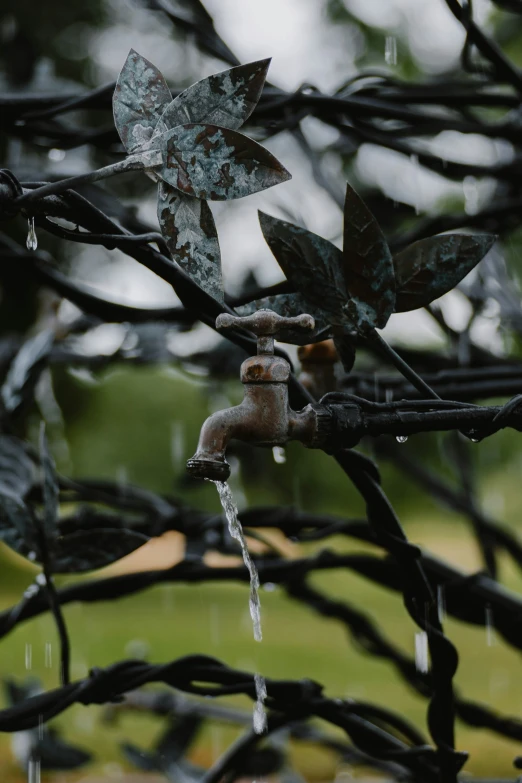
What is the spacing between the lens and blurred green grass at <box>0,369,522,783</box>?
10.3 feet

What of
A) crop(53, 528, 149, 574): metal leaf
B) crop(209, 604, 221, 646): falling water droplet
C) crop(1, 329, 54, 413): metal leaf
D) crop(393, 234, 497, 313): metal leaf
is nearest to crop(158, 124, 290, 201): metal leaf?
crop(393, 234, 497, 313): metal leaf

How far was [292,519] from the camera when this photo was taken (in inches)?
27.8

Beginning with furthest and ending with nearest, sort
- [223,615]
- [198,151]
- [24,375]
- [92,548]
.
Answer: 1. [223,615]
2. [24,375]
3. [92,548]
4. [198,151]

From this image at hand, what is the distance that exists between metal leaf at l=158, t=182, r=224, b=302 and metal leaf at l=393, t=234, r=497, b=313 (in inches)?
4.5

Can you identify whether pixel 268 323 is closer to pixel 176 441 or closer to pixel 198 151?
pixel 198 151

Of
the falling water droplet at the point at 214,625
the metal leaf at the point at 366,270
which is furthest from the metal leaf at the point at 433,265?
the falling water droplet at the point at 214,625

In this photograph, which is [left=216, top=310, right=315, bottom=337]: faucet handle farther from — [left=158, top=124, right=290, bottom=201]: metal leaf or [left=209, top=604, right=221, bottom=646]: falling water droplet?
[left=209, top=604, right=221, bottom=646]: falling water droplet

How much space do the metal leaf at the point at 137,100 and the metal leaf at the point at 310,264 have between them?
8 cm

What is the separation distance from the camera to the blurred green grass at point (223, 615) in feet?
10.3

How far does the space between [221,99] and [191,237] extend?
6cm

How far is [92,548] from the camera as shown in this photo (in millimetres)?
535

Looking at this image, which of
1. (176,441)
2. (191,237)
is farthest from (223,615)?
(191,237)

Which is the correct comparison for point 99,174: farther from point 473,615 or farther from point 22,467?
point 473,615

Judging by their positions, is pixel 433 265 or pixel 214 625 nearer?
pixel 433 265
